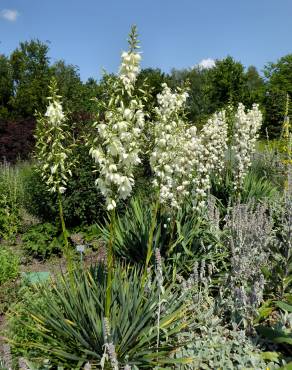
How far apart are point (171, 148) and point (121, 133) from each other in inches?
36.6

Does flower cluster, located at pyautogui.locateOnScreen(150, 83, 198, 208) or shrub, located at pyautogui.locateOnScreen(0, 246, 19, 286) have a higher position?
flower cluster, located at pyautogui.locateOnScreen(150, 83, 198, 208)

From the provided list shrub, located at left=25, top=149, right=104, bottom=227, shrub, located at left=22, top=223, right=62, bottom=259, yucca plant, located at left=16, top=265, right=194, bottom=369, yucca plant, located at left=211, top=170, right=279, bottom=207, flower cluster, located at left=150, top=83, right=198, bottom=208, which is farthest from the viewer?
shrub, located at left=25, top=149, right=104, bottom=227

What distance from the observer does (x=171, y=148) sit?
333 cm

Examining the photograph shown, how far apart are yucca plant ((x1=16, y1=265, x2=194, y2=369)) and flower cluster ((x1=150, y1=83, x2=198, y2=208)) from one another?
2.75ft

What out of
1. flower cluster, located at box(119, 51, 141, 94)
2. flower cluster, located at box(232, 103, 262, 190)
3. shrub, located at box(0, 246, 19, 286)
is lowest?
shrub, located at box(0, 246, 19, 286)

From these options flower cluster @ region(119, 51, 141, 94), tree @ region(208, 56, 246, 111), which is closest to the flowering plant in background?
flower cluster @ region(119, 51, 141, 94)

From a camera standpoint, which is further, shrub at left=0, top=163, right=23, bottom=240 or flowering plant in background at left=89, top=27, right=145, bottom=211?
shrub at left=0, top=163, right=23, bottom=240

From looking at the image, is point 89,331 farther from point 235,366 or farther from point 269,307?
point 269,307

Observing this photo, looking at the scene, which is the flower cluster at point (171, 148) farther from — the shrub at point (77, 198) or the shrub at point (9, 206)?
the shrub at point (9, 206)

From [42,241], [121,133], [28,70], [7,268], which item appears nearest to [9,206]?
[42,241]

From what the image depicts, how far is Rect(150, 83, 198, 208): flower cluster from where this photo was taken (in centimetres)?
327

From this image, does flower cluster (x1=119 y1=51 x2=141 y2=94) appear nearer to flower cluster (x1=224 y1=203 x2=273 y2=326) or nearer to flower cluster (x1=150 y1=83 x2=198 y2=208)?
flower cluster (x1=150 y1=83 x2=198 y2=208)

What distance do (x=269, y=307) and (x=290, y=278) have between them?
0.35 metres

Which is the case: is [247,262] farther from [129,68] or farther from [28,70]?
[28,70]
